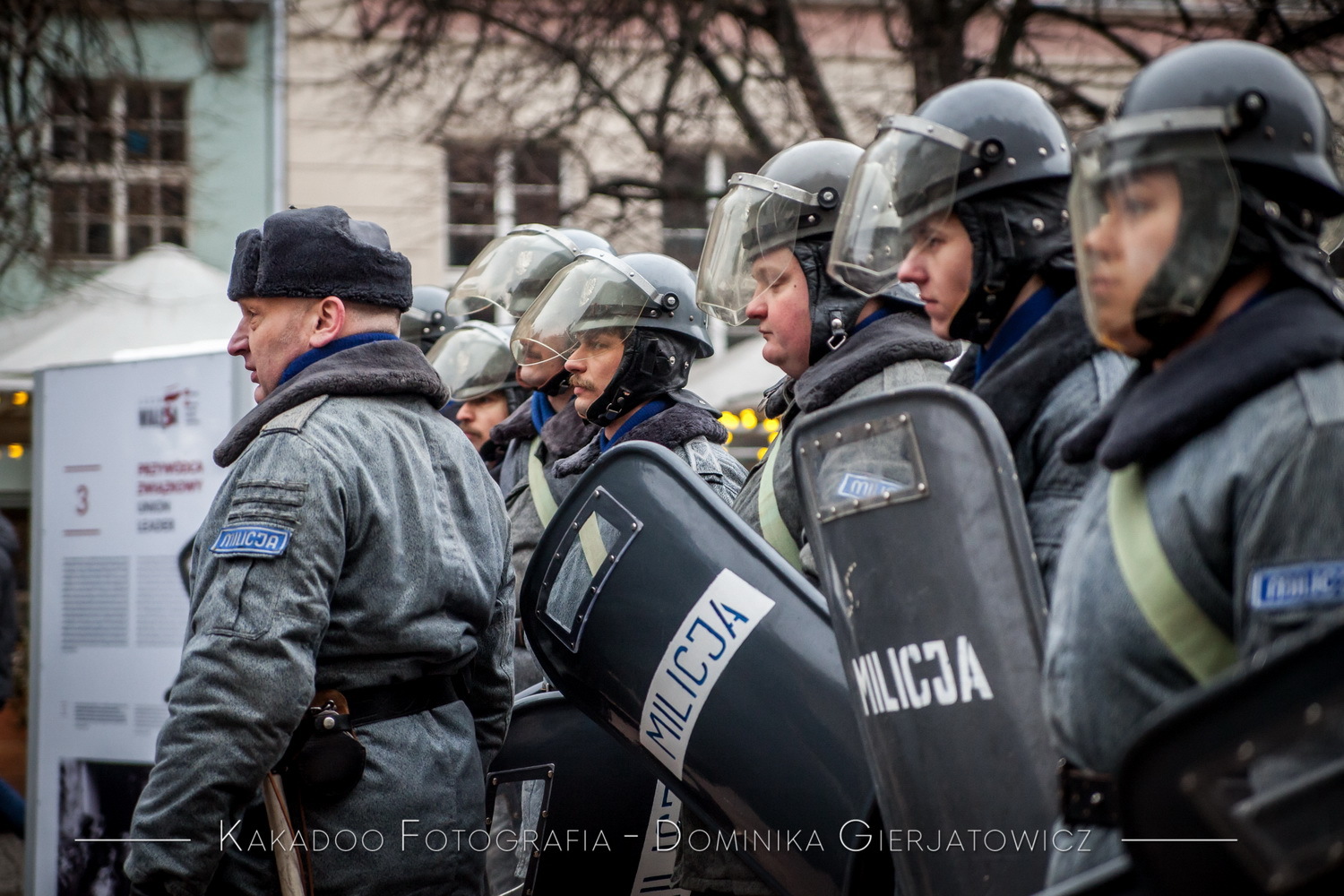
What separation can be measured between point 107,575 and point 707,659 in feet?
12.5

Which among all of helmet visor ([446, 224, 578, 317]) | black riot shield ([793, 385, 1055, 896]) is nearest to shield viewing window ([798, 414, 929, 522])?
black riot shield ([793, 385, 1055, 896])

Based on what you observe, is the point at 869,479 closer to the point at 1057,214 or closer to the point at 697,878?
the point at 1057,214

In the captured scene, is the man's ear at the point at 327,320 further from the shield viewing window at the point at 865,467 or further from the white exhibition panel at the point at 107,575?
Result: the white exhibition panel at the point at 107,575

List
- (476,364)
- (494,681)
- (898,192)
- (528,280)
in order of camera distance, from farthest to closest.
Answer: (476,364), (528,280), (494,681), (898,192)

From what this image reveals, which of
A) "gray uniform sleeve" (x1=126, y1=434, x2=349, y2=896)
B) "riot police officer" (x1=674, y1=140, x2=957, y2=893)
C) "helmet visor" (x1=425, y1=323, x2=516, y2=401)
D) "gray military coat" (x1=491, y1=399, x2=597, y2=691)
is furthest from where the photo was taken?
"helmet visor" (x1=425, y1=323, x2=516, y2=401)

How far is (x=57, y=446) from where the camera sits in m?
5.70

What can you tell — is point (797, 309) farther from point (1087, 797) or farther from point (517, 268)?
point (517, 268)

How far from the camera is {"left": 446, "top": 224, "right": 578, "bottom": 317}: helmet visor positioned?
490cm

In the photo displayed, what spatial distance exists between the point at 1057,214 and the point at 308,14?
10.3m

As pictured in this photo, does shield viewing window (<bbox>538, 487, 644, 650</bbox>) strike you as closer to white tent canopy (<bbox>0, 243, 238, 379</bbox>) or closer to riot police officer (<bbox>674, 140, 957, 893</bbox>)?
riot police officer (<bbox>674, 140, 957, 893</bbox>)

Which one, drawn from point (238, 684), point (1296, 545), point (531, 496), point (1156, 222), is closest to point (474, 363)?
point (531, 496)

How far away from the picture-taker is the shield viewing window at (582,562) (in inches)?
105

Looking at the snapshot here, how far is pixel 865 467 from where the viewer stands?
6.66 ft

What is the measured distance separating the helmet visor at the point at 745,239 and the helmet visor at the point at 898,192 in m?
0.64
